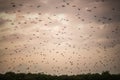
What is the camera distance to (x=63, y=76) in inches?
4277

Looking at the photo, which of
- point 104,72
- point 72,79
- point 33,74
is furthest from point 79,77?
point 33,74

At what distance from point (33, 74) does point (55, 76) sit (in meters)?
11.1

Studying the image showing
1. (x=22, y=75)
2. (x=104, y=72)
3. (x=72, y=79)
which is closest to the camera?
(x=72, y=79)

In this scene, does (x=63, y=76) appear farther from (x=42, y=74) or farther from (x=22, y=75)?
(x=22, y=75)

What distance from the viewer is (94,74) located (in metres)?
110

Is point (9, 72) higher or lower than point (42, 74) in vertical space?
lower

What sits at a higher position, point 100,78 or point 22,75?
point 100,78

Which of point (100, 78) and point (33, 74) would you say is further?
point (33, 74)

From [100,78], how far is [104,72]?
6810 millimetres

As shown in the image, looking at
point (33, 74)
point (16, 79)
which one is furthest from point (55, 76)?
point (16, 79)

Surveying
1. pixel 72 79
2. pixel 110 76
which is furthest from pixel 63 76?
pixel 110 76

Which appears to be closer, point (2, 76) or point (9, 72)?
point (2, 76)

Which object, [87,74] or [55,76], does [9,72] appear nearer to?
[55,76]

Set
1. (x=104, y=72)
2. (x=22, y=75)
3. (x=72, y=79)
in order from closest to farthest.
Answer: (x=72, y=79) → (x=104, y=72) → (x=22, y=75)
